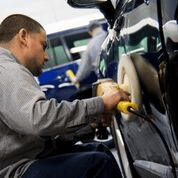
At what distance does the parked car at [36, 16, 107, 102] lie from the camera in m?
5.50

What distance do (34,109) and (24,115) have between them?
0.04 m

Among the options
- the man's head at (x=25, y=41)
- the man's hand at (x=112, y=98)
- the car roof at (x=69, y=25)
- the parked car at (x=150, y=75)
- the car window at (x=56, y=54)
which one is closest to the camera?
the parked car at (x=150, y=75)

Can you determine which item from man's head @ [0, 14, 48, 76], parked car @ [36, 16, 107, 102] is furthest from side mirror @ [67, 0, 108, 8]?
parked car @ [36, 16, 107, 102]

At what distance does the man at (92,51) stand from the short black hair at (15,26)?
2.56m

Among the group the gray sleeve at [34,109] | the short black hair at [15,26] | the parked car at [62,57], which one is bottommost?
the parked car at [62,57]

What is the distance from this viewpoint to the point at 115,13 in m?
1.84

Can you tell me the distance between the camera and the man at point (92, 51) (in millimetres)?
4219

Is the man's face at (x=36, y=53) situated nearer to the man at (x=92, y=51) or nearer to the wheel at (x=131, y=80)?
the wheel at (x=131, y=80)

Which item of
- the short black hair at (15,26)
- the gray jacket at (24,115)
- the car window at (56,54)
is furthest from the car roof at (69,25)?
the gray jacket at (24,115)

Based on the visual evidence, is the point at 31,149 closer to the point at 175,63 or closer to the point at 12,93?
the point at 12,93

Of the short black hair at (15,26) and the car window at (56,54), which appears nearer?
the short black hair at (15,26)

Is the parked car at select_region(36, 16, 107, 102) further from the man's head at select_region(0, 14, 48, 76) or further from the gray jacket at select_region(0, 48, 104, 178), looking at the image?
the gray jacket at select_region(0, 48, 104, 178)

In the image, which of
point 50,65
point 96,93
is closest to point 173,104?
point 96,93

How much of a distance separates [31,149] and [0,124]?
17 cm
